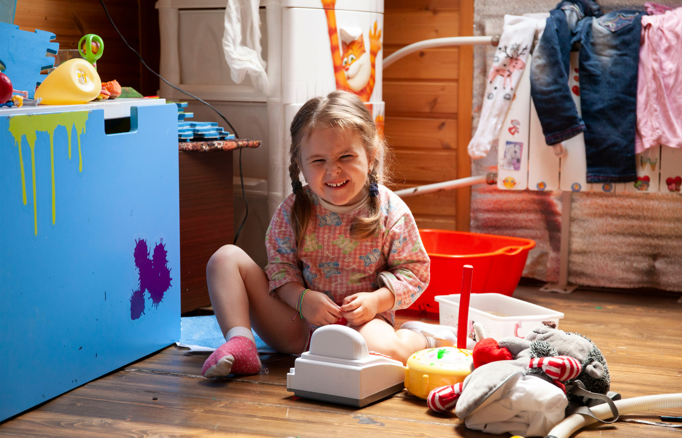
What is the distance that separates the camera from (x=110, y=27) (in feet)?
7.32

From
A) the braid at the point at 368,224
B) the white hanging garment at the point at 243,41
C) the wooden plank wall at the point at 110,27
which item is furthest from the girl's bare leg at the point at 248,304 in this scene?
the wooden plank wall at the point at 110,27

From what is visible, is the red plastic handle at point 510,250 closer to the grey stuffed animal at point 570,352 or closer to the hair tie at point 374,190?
the hair tie at point 374,190

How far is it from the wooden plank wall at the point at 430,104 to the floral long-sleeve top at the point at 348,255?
99 centimetres

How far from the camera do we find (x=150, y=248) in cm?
146

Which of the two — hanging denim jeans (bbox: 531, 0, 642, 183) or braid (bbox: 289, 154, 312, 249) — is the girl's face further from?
hanging denim jeans (bbox: 531, 0, 642, 183)

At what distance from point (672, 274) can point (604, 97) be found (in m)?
0.66

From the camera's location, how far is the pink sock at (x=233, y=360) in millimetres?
1303

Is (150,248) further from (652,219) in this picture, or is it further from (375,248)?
(652,219)

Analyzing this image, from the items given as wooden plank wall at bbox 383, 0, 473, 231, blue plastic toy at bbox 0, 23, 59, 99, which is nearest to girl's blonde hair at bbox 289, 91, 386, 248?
blue plastic toy at bbox 0, 23, 59, 99

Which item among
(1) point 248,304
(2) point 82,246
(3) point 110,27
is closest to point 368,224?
(1) point 248,304

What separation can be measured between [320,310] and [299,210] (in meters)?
0.23

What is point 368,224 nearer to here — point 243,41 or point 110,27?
point 243,41

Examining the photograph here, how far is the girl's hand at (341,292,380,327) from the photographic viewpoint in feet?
4.39

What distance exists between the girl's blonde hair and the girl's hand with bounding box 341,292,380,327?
0.13m
